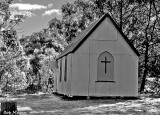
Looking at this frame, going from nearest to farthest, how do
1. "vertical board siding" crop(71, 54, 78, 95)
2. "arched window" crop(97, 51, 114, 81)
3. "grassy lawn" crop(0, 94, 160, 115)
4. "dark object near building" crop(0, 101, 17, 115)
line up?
"dark object near building" crop(0, 101, 17, 115) < "grassy lawn" crop(0, 94, 160, 115) < "vertical board siding" crop(71, 54, 78, 95) < "arched window" crop(97, 51, 114, 81)

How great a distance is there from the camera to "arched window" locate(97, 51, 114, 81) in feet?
69.6

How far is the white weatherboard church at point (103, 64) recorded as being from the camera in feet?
68.8

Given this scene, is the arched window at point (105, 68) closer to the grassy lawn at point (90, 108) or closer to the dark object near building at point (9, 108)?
the grassy lawn at point (90, 108)

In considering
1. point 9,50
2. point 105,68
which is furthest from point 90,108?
point 9,50

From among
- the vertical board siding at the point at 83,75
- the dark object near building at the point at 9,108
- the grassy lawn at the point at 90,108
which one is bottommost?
the grassy lawn at the point at 90,108

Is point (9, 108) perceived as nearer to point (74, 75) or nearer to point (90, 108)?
point (90, 108)

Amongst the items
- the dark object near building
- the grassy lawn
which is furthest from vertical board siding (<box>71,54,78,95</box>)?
the dark object near building

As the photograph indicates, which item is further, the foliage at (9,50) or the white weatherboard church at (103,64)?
the white weatherboard church at (103,64)

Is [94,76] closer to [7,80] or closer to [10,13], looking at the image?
[10,13]

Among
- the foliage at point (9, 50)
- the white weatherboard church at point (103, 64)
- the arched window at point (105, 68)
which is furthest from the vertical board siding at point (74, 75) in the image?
the foliage at point (9, 50)

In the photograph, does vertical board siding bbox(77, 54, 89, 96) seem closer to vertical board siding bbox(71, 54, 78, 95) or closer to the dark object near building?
vertical board siding bbox(71, 54, 78, 95)

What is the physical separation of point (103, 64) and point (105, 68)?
29 cm

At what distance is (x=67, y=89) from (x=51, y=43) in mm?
24736

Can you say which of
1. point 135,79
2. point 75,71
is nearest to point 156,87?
point 135,79
